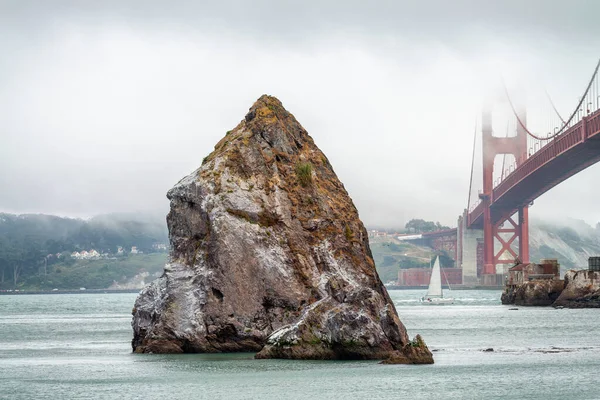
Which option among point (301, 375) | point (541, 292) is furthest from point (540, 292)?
point (301, 375)

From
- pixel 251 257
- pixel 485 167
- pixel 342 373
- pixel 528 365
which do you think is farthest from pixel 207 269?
pixel 485 167

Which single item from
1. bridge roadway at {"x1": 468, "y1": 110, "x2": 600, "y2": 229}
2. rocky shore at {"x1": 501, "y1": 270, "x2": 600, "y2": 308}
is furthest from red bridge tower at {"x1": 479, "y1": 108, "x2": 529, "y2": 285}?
rocky shore at {"x1": 501, "y1": 270, "x2": 600, "y2": 308}

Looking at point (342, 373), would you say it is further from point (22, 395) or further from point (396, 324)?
point (22, 395)

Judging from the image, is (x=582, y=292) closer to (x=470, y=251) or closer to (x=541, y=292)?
(x=541, y=292)

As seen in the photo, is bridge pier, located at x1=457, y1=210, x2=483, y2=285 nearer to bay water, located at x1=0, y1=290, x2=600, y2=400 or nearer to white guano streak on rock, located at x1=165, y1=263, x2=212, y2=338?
bay water, located at x1=0, y1=290, x2=600, y2=400

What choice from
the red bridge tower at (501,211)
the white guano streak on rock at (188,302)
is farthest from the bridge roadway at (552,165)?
the white guano streak on rock at (188,302)

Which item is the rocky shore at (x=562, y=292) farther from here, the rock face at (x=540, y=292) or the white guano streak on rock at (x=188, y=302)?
the white guano streak on rock at (x=188, y=302)
